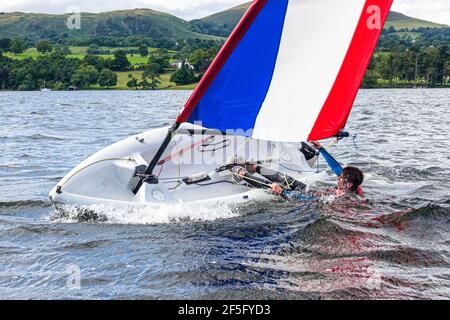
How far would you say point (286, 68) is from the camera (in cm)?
828

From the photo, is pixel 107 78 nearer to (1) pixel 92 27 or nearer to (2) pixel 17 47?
(2) pixel 17 47

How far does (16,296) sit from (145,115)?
29.8 metres

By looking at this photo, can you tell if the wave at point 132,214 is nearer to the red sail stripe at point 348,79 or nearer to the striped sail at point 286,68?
the striped sail at point 286,68

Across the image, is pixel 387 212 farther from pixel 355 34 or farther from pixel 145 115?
pixel 145 115

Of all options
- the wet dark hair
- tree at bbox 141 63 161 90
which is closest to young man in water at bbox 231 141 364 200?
the wet dark hair

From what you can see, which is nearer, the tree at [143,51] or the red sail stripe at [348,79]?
the red sail stripe at [348,79]

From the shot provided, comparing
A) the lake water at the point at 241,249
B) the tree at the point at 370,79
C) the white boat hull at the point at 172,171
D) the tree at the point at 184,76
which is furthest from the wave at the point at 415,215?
the tree at the point at 370,79

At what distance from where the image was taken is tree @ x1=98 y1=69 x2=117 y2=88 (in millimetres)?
83125

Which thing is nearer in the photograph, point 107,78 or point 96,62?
point 107,78

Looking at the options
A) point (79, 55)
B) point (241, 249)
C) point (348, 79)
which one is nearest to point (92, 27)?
point (79, 55)

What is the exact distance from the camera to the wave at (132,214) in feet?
28.6

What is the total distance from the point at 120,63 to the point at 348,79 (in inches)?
3267

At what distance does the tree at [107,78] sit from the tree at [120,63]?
4.02 m

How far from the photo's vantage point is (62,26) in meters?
182
